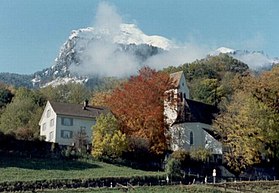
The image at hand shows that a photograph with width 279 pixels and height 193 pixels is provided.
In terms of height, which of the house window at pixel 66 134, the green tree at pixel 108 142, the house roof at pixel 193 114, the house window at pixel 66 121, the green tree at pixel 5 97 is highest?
the green tree at pixel 5 97

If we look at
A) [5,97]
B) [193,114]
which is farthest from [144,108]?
[5,97]

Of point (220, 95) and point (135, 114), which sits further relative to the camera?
point (220, 95)

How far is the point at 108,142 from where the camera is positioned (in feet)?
200

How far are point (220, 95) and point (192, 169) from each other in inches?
1300

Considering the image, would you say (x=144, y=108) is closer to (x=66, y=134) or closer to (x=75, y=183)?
(x=66, y=134)

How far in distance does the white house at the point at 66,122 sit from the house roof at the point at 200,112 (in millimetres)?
11721

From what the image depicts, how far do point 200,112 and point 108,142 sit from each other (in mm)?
16823

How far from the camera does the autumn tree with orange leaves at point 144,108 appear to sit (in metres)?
65.3

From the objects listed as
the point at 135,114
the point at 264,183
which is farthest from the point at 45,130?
the point at 264,183

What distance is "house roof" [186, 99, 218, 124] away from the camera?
7120 centimetres

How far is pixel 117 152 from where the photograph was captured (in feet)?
199

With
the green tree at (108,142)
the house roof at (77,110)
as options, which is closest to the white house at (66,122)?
the house roof at (77,110)

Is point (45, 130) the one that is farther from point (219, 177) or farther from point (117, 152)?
point (219, 177)

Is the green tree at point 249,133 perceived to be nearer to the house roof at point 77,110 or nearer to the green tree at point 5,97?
the house roof at point 77,110
